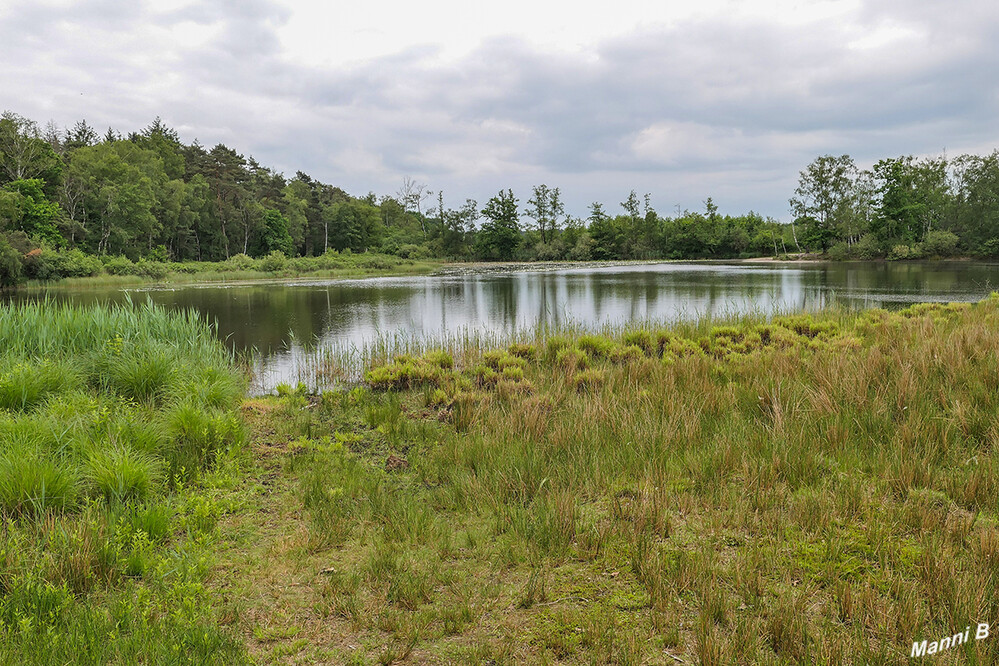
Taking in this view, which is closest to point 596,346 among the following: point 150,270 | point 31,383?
point 31,383

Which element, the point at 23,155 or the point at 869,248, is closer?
the point at 23,155

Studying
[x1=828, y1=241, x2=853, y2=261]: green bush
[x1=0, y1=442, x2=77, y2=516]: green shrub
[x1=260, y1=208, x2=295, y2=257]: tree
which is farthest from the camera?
[x1=260, y1=208, x2=295, y2=257]: tree

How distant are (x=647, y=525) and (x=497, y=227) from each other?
80758 mm

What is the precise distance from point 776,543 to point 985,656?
3.34ft

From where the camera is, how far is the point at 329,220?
255 ft

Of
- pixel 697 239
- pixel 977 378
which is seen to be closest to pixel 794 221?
pixel 697 239

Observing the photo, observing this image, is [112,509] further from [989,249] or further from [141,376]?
[989,249]

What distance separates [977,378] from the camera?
5359 millimetres

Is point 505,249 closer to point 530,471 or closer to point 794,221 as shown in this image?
point 794,221

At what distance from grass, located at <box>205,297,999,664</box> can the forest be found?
41003 millimetres

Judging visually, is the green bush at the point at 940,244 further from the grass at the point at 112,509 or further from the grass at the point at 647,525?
the grass at the point at 112,509

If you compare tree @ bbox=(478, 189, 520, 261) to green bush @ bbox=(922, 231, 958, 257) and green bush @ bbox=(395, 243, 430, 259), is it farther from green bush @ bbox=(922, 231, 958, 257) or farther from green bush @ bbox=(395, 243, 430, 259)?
green bush @ bbox=(922, 231, 958, 257)

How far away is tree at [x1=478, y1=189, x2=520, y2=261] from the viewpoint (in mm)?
82500

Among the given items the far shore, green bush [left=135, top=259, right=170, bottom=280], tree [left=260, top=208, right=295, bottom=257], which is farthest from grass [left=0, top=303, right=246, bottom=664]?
tree [left=260, top=208, right=295, bottom=257]
